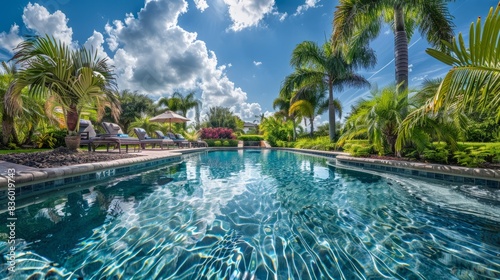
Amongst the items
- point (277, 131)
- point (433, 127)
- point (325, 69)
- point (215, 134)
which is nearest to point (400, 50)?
point (433, 127)

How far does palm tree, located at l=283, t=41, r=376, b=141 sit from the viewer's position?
13.9m

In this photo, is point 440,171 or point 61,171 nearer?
point 61,171

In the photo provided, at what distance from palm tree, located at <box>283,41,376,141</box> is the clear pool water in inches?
438

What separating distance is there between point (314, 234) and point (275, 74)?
2159 cm

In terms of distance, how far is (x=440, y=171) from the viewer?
4.67 m

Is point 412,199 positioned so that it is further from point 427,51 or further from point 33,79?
point 33,79

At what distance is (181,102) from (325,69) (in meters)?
19.8

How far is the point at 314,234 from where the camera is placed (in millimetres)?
2281

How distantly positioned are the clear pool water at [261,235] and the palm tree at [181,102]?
24971mm

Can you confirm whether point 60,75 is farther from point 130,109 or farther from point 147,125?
point 130,109

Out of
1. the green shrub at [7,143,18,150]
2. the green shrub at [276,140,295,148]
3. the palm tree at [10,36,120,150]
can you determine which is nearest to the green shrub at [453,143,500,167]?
the palm tree at [10,36,120,150]

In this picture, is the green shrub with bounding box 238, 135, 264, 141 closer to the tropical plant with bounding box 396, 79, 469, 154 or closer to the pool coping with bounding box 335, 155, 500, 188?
the pool coping with bounding box 335, 155, 500, 188

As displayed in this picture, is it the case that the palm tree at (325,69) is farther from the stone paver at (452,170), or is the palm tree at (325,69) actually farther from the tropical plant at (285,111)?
the stone paver at (452,170)

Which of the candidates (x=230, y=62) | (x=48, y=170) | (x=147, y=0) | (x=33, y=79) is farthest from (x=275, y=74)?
(x=48, y=170)
